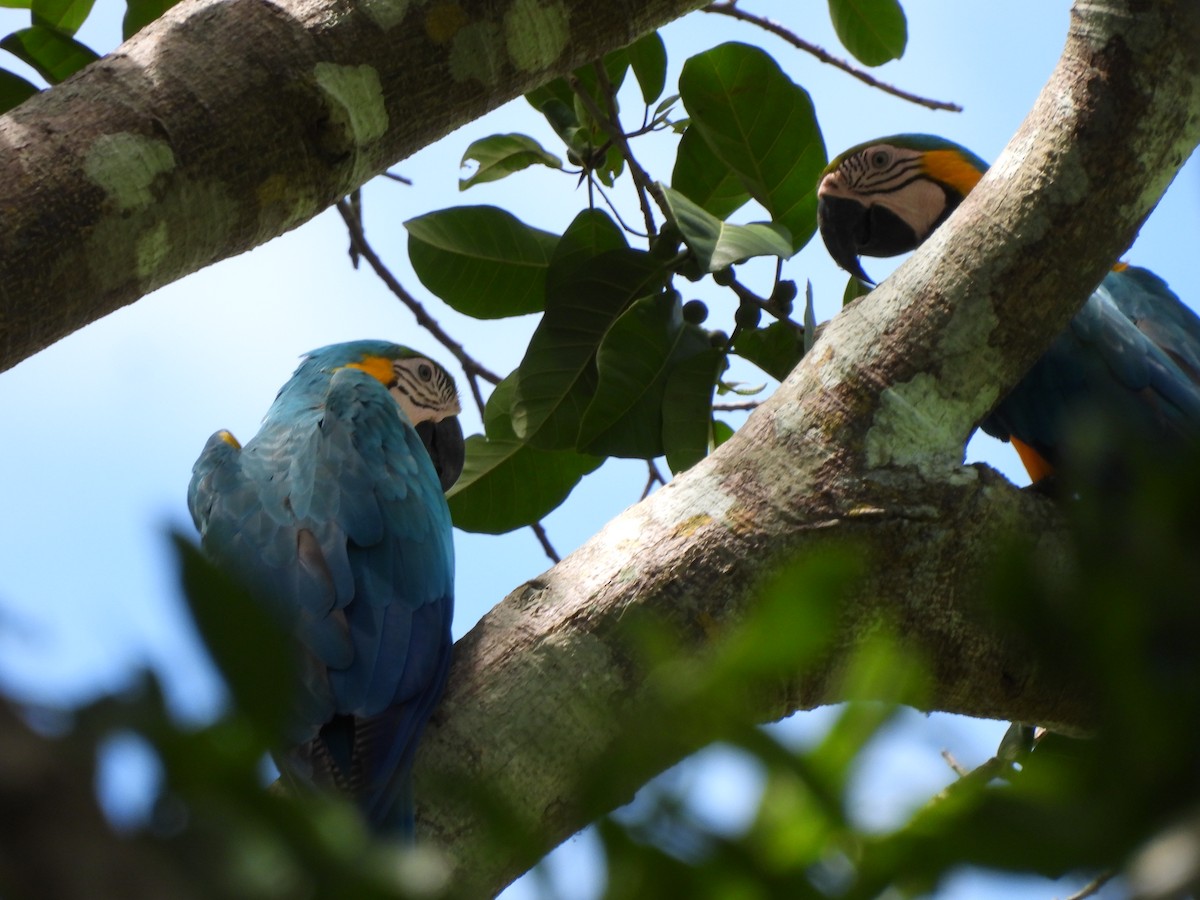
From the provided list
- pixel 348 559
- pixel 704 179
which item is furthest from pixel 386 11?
pixel 704 179

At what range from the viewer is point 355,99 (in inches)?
Answer: 52.9

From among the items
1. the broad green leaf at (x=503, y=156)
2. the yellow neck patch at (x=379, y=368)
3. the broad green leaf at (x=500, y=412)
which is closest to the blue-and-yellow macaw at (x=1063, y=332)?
the broad green leaf at (x=503, y=156)

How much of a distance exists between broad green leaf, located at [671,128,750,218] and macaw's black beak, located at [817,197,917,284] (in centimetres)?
46

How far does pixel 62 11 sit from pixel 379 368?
861 millimetres

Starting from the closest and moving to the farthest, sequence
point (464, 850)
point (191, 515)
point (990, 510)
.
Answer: point (464, 850) → point (990, 510) → point (191, 515)

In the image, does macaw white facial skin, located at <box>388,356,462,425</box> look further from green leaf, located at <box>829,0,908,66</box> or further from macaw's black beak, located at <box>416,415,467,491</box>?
green leaf, located at <box>829,0,908,66</box>

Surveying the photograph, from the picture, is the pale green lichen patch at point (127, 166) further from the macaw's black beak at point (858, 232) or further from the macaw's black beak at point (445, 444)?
the macaw's black beak at point (858, 232)

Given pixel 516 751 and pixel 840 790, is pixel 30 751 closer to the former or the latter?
pixel 840 790

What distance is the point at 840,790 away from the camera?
1.15 ft

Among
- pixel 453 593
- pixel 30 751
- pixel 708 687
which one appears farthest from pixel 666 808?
pixel 453 593

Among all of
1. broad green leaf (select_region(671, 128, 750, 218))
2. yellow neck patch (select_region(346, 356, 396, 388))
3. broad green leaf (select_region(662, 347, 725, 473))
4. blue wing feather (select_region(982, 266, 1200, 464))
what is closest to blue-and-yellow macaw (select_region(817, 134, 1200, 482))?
blue wing feather (select_region(982, 266, 1200, 464))

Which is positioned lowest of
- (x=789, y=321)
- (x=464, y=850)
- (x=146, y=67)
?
(x=464, y=850)

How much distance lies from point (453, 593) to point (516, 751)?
22.8 inches

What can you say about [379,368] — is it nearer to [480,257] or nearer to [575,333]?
[480,257]
